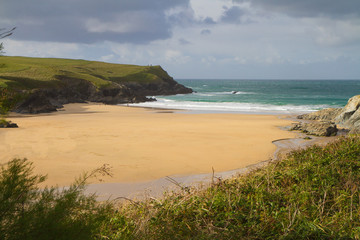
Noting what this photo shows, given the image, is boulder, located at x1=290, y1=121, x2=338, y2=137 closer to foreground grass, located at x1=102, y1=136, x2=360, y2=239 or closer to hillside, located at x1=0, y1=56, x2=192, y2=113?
foreground grass, located at x1=102, y1=136, x2=360, y2=239

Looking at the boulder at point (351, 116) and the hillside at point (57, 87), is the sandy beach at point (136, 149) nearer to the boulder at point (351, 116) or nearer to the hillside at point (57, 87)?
the boulder at point (351, 116)

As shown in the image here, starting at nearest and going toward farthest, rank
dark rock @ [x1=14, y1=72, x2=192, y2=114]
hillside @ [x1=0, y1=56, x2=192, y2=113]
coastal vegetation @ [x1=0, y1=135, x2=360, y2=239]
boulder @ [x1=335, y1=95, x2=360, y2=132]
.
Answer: coastal vegetation @ [x1=0, y1=135, x2=360, y2=239]
boulder @ [x1=335, y1=95, x2=360, y2=132]
dark rock @ [x1=14, y1=72, x2=192, y2=114]
hillside @ [x1=0, y1=56, x2=192, y2=113]

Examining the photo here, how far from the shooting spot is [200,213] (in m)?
5.13

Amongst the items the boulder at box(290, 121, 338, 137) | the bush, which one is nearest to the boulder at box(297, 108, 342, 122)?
the boulder at box(290, 121, 338, 137)

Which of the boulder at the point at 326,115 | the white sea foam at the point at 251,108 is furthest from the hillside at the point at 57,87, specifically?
the boulder at the point at 326,115

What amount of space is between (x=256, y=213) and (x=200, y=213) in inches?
36.1

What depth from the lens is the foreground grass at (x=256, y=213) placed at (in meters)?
4.62

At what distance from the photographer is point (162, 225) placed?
4984 mm

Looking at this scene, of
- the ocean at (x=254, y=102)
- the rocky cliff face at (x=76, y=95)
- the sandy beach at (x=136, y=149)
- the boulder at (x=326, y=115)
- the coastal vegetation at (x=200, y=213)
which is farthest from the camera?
the ocean at (x=254, y=102)

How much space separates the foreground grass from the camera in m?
4.62

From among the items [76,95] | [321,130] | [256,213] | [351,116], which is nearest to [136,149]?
[256,213]

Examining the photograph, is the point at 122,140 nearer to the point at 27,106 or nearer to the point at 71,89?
the point at 27,106

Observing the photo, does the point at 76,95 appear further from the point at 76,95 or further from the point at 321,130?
the point at 321,130

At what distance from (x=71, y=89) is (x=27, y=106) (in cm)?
1875
